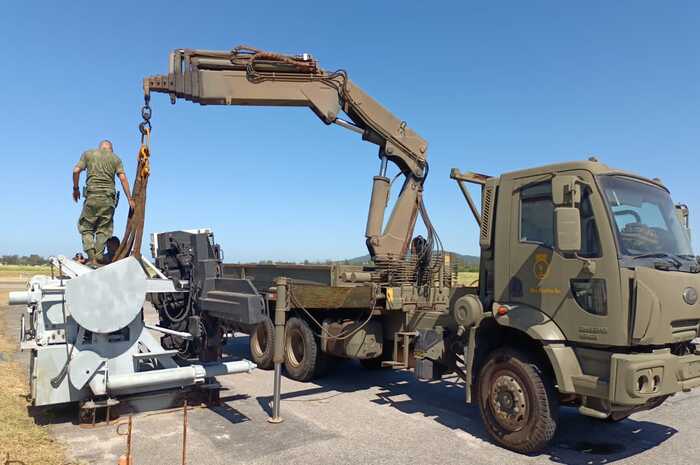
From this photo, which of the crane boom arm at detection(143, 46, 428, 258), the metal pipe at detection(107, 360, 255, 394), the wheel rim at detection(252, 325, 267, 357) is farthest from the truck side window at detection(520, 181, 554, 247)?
the wheel rim at detection(252, 325, 267, 357)

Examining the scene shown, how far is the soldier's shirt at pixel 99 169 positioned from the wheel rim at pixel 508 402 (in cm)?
521

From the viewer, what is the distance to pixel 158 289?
661cm

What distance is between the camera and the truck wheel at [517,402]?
199 inches

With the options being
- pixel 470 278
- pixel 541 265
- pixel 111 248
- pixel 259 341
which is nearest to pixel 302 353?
pixel 259 341

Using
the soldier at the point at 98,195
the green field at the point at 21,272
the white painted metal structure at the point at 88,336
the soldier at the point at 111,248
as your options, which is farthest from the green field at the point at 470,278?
the green field at the point at 21,272

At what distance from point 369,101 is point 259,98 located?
2.02m

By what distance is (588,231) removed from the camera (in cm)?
498

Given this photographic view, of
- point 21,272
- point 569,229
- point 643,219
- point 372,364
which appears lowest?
point 21,272

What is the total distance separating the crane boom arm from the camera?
7.14m

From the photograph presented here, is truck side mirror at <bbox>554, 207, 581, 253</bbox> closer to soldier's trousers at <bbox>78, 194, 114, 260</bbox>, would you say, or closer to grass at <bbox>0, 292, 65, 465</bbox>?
grass at <bbox>0, 292, 65, 465</bbox>

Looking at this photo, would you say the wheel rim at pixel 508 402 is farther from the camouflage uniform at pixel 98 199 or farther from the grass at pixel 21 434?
the camouflage uniform at pixel 98 199

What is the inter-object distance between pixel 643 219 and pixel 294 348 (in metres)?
5.68

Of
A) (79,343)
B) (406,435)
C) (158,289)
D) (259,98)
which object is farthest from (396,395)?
(259,98)

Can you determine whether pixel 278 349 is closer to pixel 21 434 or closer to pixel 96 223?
pixel 21 434
